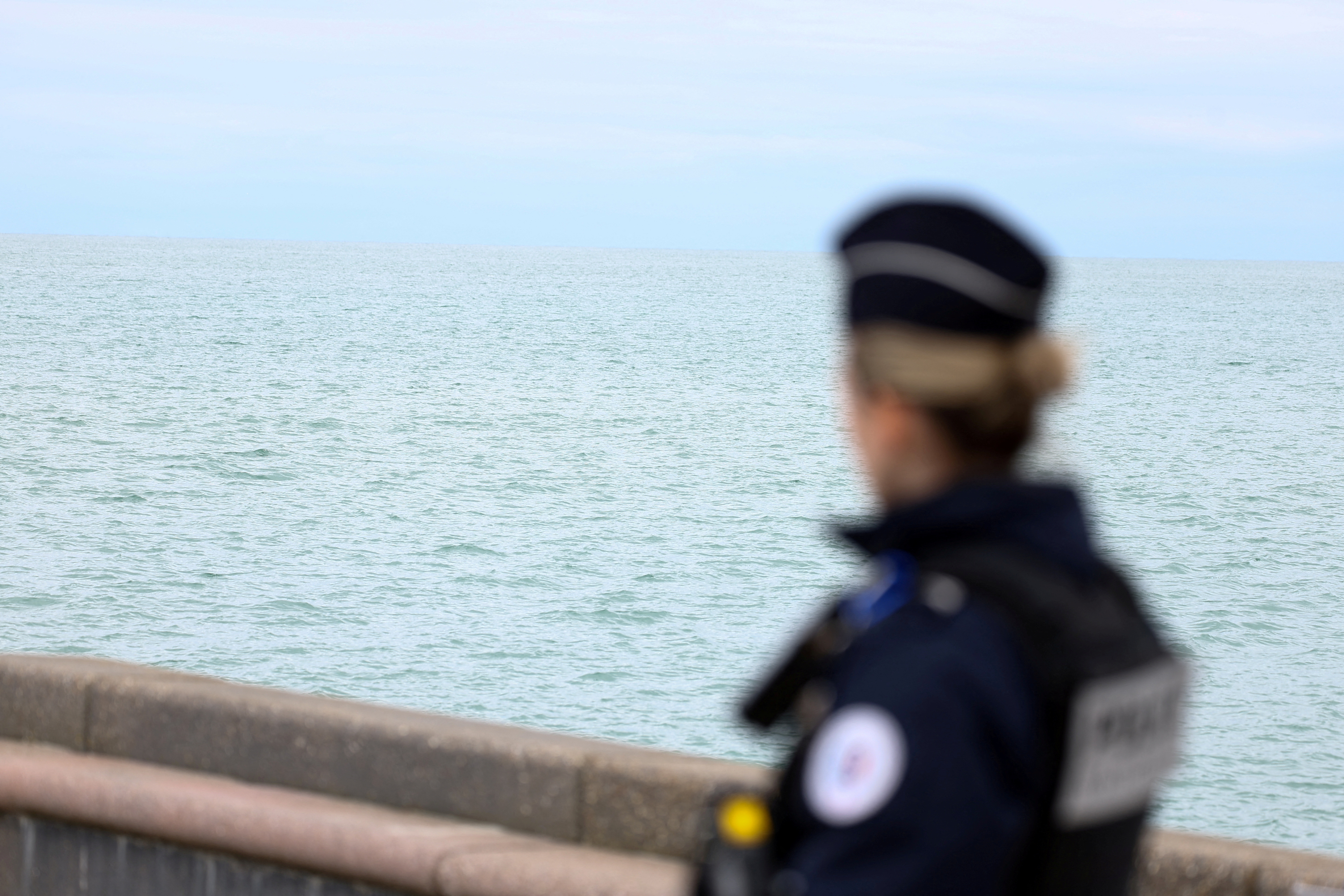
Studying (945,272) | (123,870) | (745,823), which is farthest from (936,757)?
(123,870)

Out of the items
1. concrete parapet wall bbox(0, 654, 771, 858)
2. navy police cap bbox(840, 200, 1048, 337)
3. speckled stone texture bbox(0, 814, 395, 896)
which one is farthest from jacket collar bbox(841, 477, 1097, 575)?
speckled stone texture bbox(0, 814, 395, 896)

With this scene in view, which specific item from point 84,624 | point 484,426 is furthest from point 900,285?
point 484,426

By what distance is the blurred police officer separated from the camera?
1.36 m

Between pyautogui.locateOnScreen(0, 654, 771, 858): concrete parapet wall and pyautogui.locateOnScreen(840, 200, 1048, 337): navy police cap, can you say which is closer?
pyautogui.locateOnScreen(840, 200, 1048, 337): navy police cap

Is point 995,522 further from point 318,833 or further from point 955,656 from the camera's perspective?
point 318,833

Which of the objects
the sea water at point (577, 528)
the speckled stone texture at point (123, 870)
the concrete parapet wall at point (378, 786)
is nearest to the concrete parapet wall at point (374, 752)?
the concrete parapet wall at point (378, 786)

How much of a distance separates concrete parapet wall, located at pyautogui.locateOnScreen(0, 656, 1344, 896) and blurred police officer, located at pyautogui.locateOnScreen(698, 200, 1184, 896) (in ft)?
6.63

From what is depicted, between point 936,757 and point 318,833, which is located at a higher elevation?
point 936,757

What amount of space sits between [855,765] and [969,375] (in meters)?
0.34

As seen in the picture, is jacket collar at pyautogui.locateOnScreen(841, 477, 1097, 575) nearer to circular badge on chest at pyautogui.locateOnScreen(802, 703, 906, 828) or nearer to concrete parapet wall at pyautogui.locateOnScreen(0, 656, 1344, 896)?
circular badge on chest at pyautogui.locateOnScreen(802, 703, 906, 828)

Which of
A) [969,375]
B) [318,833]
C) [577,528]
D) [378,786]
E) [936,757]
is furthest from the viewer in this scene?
[577,528]

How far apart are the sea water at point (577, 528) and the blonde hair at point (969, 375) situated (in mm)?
87

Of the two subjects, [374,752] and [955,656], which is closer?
[955,656]

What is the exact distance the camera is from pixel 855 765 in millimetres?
1360
